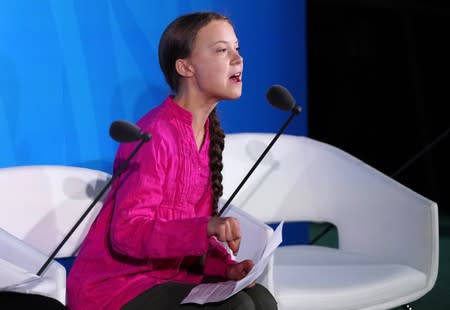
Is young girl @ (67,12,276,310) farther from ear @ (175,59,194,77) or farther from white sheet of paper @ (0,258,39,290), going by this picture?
white sheet of paper @ (0,258,39,290)

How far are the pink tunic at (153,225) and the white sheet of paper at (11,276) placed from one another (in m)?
0.22

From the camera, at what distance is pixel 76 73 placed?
229 centimetres

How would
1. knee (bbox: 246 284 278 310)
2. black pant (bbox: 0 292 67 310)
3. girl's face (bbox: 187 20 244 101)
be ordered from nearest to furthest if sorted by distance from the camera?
black pant (bbox: 0 292 67 310)
knee (bbox: 246 284 278 310)
girl's face (bbox: 187 20 244 101)

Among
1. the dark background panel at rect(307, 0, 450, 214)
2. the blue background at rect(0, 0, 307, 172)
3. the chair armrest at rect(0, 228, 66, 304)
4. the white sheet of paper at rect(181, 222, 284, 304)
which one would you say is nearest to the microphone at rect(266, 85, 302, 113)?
the white sheet of paper at rect(181, 222, 284, 304)

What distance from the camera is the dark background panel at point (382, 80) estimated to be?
4.48 meters

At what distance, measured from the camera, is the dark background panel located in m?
4.48

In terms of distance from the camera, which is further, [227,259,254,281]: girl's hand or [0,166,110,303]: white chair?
[0,166,110,303]: white chair

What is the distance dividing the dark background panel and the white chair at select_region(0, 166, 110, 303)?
103 inches

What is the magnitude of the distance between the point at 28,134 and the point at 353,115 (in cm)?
278

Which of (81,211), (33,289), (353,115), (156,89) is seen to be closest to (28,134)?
(81,211)

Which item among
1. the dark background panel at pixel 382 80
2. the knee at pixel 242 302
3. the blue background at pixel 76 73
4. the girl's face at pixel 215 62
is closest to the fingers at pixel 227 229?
the knee at pixel 242 302

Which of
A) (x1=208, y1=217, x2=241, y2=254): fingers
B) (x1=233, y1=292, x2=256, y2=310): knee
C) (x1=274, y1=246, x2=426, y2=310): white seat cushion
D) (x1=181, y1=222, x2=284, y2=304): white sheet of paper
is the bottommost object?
(x1=274, y1=246, x2=426, y2=310): white seat cushion

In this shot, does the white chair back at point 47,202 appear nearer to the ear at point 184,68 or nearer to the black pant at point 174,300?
the ear at point 184,68

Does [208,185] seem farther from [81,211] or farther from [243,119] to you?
[243,119]
